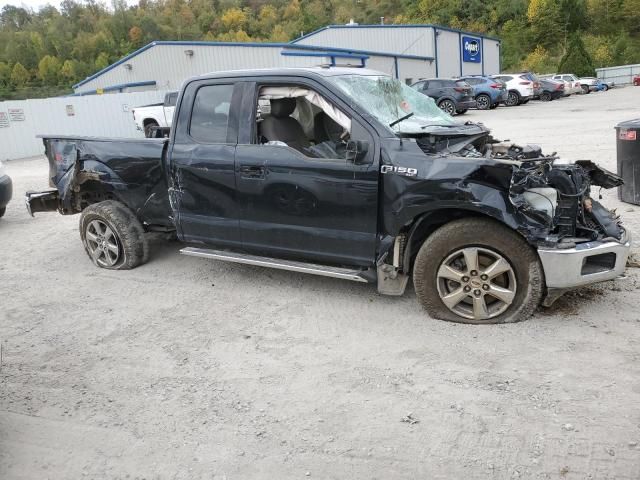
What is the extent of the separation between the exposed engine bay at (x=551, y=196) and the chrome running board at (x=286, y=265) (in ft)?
3.65

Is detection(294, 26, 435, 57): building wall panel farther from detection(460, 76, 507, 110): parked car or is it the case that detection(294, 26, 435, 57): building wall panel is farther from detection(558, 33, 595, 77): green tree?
detection(558, 33, 595, 77): green tree

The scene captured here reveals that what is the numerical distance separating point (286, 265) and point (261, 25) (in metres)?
110

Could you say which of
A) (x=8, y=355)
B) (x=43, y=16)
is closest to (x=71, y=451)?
(x=8, y=355)

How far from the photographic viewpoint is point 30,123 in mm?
20500

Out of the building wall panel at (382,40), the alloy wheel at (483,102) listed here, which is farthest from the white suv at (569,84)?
the alloy wheel at (483,102)

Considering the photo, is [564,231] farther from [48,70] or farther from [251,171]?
[48,70]

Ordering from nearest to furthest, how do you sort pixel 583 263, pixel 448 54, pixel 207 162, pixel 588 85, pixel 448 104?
pixel 583 263
pixel 207 162
pixel 448 104
pixel 588 85
pixel 448 54

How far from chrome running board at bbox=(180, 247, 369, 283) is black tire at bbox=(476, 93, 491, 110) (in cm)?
2530

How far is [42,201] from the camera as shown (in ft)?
21.9

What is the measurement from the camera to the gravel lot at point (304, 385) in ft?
9.93

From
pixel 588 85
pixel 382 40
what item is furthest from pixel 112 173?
pixel 588 85

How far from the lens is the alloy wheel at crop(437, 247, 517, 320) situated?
4203mm

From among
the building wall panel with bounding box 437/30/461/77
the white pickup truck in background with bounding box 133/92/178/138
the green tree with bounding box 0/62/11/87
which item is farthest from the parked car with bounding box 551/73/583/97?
the green tree with bounding box 0/62/11/87

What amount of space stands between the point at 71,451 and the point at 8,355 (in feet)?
5.24
